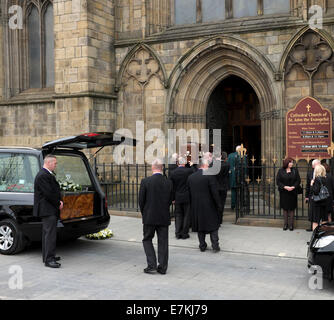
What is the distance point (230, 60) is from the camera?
504 inches

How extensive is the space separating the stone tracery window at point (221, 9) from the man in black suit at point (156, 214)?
781 centimetres

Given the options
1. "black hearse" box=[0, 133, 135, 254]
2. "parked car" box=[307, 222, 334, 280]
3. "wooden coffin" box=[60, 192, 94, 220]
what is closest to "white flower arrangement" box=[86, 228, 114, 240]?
"black hearse" box=[0, 133, 135, 254]

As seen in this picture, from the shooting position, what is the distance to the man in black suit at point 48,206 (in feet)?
22.3

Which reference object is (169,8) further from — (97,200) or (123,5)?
(97,200)

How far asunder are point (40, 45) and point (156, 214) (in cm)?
1094

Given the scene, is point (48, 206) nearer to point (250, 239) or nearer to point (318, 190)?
point (250, 239)

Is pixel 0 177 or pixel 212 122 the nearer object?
pixel 0 177

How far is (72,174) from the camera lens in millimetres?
8242

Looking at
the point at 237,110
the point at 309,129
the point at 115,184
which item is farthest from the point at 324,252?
the point at 237,110

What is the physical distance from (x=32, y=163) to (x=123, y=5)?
787 centimetres

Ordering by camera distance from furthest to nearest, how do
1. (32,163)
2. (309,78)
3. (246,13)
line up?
(246,13) < (309,78) < (32,163)

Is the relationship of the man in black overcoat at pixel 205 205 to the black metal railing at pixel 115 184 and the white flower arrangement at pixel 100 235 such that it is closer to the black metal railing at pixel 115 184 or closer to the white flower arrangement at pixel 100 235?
the white flower arrangement at pixel 100 235

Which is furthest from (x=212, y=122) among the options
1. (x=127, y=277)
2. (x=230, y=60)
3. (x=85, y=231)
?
(x=127, y=277)

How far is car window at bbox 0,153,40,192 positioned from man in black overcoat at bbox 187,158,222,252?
2705mm
